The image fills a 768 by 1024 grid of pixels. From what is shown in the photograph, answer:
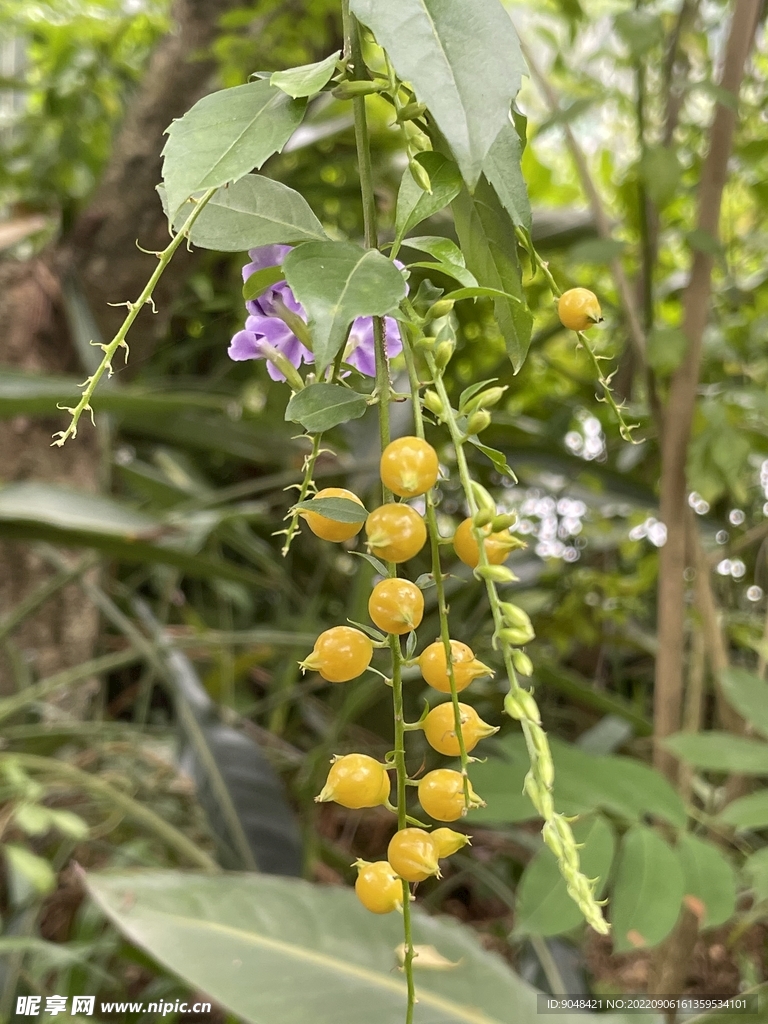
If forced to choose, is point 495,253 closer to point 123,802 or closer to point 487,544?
point 487,544

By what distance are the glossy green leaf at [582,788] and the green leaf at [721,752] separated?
3cm

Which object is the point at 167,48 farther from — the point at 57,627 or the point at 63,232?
the point at 57,627

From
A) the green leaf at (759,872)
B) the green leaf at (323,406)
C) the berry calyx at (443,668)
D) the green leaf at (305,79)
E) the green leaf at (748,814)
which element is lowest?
the green leaf at (759,872)

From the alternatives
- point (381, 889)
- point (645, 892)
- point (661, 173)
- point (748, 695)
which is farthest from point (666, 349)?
point (381, 889)

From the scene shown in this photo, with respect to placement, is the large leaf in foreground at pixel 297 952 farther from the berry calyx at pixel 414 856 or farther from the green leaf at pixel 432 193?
the green leaf at pixel 432 193

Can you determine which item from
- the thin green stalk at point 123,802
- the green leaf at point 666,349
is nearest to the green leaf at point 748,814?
the green leaf at point 666,349

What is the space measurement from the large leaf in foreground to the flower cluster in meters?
0.34

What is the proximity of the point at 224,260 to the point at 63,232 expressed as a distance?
0.25m

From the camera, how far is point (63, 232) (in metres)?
0.88

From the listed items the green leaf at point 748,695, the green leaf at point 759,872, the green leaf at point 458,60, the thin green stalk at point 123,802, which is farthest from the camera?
the thin green stalk at point 123,802

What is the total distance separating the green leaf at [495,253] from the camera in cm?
19

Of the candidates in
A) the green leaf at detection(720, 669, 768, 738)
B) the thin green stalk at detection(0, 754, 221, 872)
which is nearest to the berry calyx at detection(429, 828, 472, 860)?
the green leaf at detection(720, 669, 768, 738)

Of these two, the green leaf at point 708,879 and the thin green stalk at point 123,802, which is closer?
the green leaf at point 708,879

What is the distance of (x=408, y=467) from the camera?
161mm
